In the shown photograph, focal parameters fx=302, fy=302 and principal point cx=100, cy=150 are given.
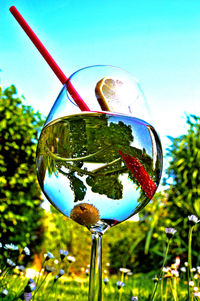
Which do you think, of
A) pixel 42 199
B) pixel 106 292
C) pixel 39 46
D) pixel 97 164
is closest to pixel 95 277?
pixel 97 164

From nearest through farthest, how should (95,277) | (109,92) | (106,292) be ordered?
(95,277) < (109,92) < (106,292)

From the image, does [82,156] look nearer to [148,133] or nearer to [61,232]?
[148,133]

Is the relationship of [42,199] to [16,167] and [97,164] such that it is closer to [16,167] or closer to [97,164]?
[16,167]

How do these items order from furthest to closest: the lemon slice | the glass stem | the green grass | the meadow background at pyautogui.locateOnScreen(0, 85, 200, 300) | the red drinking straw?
the meadow background at pyautogui.locateOnScreen(0, 85, 200, 300) → the green grass → the red drinking straw → the lemon slice → the glass stem

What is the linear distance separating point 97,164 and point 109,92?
1.29ft

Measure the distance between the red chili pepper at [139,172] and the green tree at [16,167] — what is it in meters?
3.98

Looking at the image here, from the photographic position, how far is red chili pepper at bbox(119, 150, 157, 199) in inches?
44.9

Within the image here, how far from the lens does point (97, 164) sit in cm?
110

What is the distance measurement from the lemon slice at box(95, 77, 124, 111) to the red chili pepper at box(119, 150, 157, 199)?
0.79ft

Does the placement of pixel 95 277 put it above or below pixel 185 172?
below

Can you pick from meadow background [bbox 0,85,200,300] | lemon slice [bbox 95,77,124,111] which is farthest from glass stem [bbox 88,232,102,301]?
meadow background [bbox 0,85,200,300]

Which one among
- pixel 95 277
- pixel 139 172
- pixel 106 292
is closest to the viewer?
pixel 95 277

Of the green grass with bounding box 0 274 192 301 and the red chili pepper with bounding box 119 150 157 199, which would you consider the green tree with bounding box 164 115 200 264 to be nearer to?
the green grass with bounding box 0 274 192 301

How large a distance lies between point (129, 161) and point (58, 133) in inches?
11.7
